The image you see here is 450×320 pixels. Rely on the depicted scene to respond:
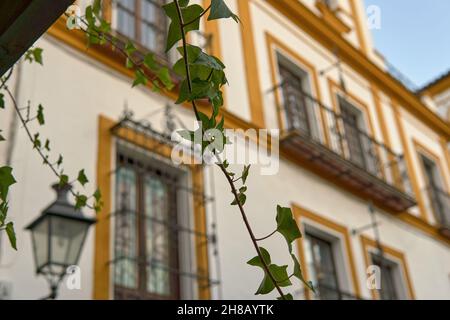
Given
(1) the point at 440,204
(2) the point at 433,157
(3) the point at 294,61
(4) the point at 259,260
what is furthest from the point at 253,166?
(2) the point at 433,157

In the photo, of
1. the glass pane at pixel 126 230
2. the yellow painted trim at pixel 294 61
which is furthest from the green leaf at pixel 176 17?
the yellow painted trim at pixel 294 61

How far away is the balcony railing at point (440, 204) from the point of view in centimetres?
1082

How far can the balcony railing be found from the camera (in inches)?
426

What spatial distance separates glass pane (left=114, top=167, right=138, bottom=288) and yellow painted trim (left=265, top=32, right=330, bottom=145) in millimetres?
2696

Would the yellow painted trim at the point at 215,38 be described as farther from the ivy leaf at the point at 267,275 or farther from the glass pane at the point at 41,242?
the ivy leaf at the point at 267,275

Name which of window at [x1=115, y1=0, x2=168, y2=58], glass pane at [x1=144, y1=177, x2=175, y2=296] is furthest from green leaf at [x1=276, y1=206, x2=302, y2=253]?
window at [x1=115, y1=0, x2=168, y2=58]

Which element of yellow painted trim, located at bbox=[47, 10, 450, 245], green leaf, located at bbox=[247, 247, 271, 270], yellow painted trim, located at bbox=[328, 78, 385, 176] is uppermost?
yellow painted trim, located at bbox=[328, 78, 385, 176]

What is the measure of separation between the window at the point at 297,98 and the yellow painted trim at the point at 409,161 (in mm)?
2589

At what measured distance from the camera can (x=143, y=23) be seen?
7.16m

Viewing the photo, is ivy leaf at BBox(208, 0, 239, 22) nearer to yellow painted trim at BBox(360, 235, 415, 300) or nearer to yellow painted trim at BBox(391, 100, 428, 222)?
yellow painted trim at BBox(360, 235, 415, 300)

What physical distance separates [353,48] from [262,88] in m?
3.03

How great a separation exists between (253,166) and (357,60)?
4.29 meters
